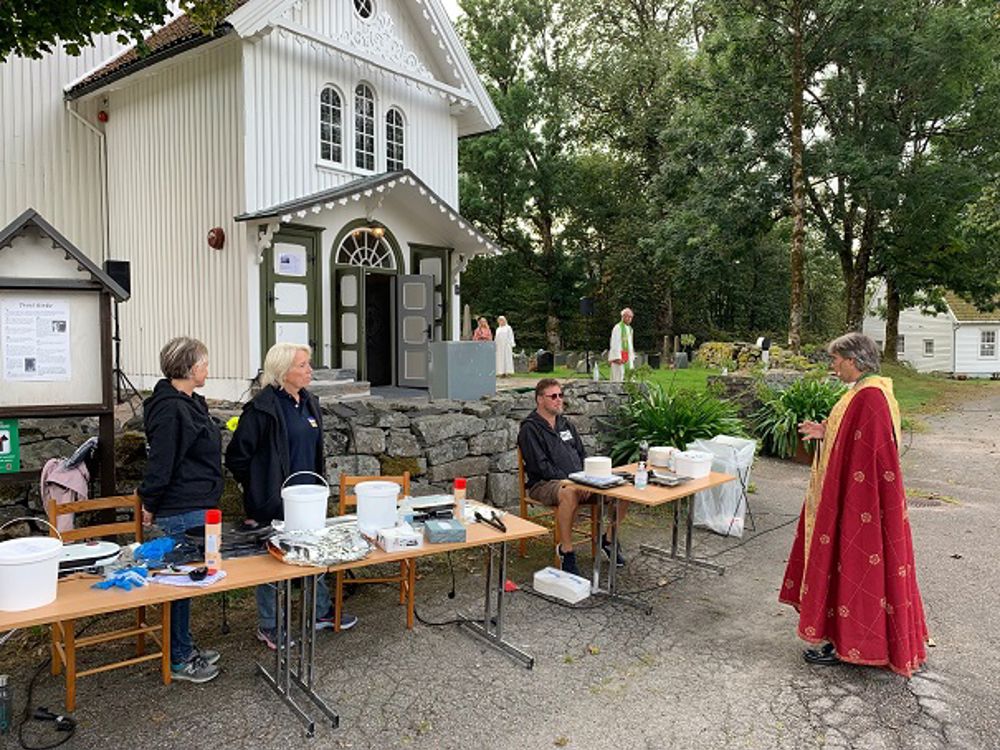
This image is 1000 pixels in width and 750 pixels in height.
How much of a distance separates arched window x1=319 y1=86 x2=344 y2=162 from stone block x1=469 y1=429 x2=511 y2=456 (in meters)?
5.68

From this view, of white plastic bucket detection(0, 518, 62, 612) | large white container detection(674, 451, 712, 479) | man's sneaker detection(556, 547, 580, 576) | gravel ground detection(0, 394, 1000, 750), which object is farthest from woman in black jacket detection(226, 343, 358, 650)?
large white container detection(674, 451, 712, 479)

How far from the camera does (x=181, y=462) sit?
159 inches

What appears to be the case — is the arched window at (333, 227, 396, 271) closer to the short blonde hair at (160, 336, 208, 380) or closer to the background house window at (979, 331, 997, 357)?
the short blonde hair at (160, 336, 208, 380)

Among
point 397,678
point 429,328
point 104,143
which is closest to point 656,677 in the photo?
point 397,678

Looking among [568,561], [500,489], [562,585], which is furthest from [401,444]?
[562,585]

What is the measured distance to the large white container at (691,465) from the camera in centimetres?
588

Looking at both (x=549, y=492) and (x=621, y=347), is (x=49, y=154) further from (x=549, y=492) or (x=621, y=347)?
(x=549, y=492)

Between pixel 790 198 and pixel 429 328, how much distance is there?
12398 mm

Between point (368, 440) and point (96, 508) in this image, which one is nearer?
point (96, 508)

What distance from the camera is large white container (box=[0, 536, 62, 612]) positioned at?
2.87 meters

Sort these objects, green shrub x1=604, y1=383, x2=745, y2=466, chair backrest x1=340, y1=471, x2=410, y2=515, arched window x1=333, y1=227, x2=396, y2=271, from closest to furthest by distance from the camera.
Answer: chair backrest x1=340, y1=471, x2=410, y2=515, green shrub x1=604, y1=383, x2=745, y2=466, arched window x1=333, y1=227, x2=396, y2=271

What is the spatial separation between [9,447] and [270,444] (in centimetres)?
193

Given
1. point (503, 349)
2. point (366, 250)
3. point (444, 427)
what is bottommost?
point (444, 427)

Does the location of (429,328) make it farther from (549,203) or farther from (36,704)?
(549,203)
